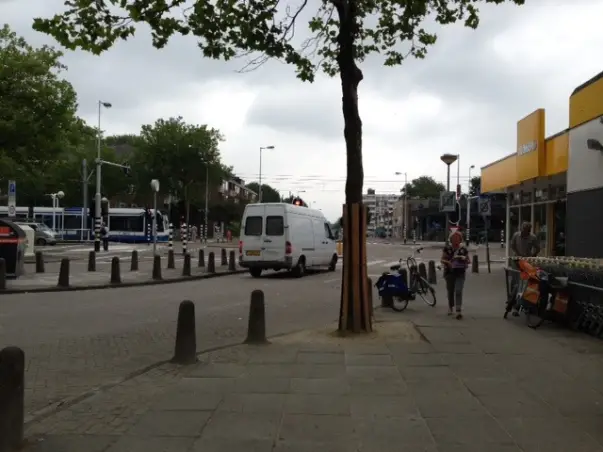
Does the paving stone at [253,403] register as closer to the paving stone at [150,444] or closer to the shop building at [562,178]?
the paving stone at [150,444]

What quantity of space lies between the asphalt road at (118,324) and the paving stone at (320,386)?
2.08 meters

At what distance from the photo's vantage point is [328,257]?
75.8ft

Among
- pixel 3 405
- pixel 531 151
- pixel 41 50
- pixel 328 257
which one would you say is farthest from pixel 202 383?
pixel 41 50

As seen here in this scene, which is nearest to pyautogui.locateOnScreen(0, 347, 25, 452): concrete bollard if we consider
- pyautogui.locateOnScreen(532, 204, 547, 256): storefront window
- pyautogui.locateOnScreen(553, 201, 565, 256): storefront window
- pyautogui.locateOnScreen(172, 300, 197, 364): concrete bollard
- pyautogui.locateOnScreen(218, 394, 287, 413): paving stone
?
pyautogui.locateOnScreen(218, 394, 287, 413): paving stone

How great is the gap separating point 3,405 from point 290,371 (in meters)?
3.06

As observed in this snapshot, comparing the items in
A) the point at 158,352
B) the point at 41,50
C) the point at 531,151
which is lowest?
the point at 158,352

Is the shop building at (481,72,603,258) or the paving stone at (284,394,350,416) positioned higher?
the shop building at (481,72,603,258)

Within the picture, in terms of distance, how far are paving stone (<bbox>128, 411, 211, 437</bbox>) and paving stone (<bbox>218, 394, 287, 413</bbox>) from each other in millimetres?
271

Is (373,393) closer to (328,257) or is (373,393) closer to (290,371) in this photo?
(290,371)

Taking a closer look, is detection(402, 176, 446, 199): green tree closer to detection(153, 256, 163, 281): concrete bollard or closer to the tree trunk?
detection(153, 256, 163, 281): concrete bollard

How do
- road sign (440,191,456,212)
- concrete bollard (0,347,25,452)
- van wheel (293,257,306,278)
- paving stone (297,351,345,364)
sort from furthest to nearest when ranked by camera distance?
van wheel (293,257,306,278), road sign (440,191,456,212), paving stone (297,351,345,364), concrete bollard (0,347,25,452)

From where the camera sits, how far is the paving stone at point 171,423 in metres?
4.54

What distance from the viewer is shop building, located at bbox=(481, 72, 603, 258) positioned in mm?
13898

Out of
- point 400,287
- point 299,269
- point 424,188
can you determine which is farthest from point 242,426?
point 424,188
